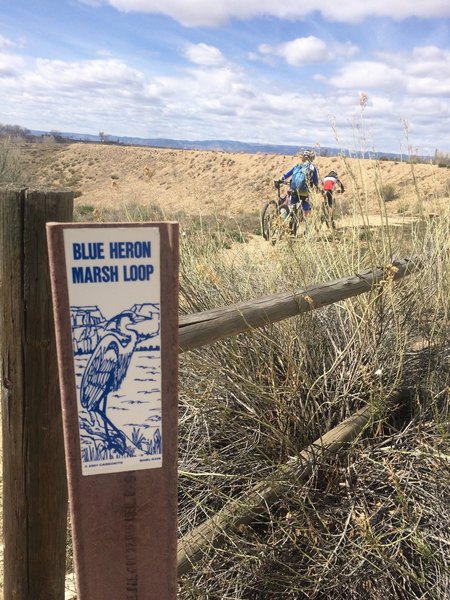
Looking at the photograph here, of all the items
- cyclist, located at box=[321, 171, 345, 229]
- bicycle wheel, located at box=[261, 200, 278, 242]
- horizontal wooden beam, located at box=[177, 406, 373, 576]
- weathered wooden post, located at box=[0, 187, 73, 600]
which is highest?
cyclist, located at box=[321, 171, 345, 229]

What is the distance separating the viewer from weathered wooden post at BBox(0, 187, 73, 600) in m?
1.26

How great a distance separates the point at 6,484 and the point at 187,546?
2.96ft

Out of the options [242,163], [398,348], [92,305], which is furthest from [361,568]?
[242,163]

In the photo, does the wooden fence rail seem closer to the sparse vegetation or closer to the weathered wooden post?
the weathered wooden post

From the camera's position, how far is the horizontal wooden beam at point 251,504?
2.06 m

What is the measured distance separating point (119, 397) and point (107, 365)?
0.08 m

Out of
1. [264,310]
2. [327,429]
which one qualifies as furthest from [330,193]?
[264,310]

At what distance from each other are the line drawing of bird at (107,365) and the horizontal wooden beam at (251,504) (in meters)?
1.09

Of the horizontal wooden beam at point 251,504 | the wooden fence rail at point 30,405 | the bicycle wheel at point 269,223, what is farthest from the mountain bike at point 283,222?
the wooden fence rail at point 30,405

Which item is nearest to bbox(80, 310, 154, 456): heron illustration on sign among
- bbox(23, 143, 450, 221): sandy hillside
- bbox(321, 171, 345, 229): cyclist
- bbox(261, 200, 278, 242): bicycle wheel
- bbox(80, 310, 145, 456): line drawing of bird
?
bbox(80, 310, 145, 456): line drawing of bird

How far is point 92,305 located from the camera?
3.69 ft

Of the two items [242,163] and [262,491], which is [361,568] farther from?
[242,163]

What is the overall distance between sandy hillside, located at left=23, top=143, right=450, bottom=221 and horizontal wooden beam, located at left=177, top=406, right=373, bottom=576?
1.36m

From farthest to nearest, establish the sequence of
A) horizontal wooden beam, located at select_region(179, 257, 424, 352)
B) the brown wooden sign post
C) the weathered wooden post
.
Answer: horizontal wooden beam, located at select_region(179, 257, 424, 352)
the weathered wooden post
the brown wooden sign post
